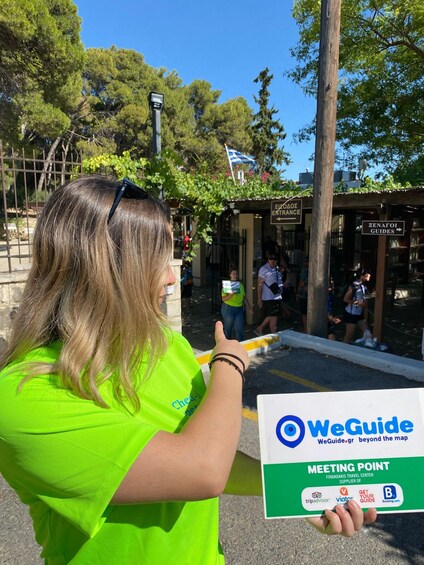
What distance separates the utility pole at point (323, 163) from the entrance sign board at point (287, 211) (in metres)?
1.92

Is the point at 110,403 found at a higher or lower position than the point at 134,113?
lower

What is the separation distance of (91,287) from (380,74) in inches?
426

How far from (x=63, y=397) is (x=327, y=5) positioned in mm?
5786

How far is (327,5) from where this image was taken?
16.4 ft

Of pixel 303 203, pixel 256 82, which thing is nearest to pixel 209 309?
pixel 303 203

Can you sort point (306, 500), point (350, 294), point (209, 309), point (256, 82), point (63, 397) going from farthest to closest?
point (256, 82) → point (209, 309) → point (350, 294) → point (306, 500) → point (63, 397)

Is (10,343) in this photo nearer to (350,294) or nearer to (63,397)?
(63,397)

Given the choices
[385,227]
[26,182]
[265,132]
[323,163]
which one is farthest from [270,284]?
[265,132]

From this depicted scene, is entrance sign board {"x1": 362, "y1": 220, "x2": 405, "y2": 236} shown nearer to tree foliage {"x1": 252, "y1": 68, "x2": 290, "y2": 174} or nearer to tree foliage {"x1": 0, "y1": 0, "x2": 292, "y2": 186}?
tree foliage {"x1": 0, "y1": 0, "x2": 292, "y2": 186}

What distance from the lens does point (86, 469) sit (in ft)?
2.44

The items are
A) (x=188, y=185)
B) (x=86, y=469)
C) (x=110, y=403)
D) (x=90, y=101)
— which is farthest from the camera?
(x=90, y=101)

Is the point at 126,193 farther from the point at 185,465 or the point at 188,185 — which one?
the point at 188,185

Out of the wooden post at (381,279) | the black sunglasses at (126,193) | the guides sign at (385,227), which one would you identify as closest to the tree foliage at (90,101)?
the guides sign at (385,227)

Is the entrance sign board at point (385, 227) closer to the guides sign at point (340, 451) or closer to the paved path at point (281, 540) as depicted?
the paved path at point (281, 540)
